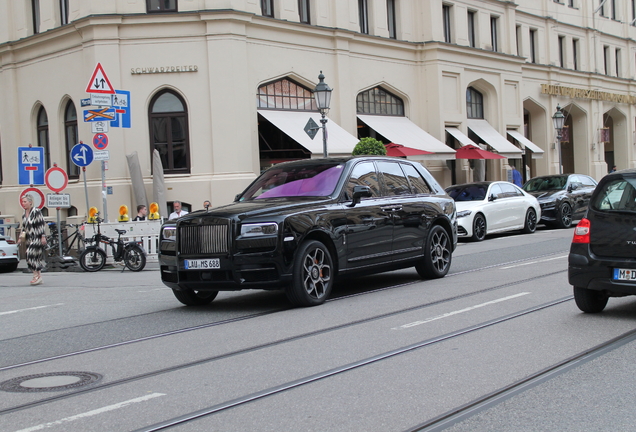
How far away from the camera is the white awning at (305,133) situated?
25.8 meters

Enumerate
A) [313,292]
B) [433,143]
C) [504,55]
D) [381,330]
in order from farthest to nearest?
[504,55] → [433,143] → [313,292] → [381,330]

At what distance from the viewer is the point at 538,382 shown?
5680 millimetres

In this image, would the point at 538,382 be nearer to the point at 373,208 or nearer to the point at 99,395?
the point at 99,395

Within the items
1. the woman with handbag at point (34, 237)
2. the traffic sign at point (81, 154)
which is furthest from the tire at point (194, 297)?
the traffic sign at point (81, 154)

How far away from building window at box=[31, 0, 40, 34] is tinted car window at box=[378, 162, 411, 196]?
20.2m

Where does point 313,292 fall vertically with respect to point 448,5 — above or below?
below

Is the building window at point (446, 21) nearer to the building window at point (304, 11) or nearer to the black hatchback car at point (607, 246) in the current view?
the building window at point (304, 11)

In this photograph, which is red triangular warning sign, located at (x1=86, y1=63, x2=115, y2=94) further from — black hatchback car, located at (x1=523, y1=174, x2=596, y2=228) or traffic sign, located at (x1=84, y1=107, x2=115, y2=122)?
black hatchback car, located at (x1=523, y1=174, x2=596, y2=228)

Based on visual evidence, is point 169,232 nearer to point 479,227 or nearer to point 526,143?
point 479,227

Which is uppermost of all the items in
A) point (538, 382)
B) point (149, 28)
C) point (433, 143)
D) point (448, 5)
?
point (448, 5)

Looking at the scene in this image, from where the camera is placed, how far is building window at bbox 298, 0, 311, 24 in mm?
28000

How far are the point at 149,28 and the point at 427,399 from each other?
21.4 metres

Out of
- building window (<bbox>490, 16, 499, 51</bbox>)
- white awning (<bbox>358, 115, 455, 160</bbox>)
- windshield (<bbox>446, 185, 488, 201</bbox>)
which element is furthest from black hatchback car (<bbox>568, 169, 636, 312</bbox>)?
building window (<bbox>490, 16, 499, 51</bbox>)

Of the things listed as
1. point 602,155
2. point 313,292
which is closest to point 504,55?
point 602,155
